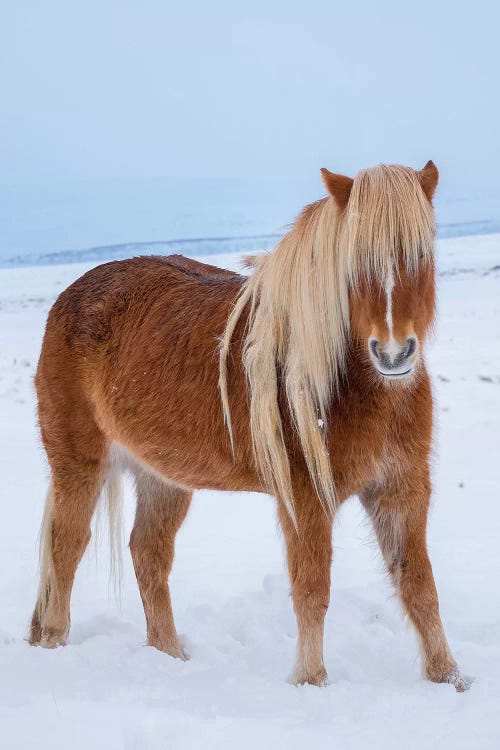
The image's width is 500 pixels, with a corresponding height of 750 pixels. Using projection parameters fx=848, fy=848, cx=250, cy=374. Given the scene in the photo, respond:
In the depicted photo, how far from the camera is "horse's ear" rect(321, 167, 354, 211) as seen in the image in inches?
113

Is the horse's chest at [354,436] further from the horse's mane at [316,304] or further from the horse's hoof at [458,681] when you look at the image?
the horse's hoof at [458,681]

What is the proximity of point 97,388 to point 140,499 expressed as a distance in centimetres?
73

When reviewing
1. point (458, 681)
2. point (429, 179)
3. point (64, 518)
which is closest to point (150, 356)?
point (64, 518)

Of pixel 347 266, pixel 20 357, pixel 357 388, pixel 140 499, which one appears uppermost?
pixel 347 266

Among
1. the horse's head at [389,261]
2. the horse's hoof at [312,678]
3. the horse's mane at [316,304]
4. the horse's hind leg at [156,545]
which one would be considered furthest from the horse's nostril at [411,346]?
the horse's hind leg at [156,545]

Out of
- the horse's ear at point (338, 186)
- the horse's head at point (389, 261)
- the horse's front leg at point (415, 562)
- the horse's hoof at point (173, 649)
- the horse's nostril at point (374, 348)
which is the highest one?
the horse's ear at point (338, 186)

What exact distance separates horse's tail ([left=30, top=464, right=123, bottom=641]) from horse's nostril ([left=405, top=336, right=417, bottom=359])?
183cm

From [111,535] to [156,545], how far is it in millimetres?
244

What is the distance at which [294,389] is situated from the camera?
2998mm

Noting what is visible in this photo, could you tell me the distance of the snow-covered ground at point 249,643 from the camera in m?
2.63

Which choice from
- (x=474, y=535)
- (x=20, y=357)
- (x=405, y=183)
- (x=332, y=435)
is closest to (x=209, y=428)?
(x=332, y=435)

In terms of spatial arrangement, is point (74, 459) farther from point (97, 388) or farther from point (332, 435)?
point (332, 435)

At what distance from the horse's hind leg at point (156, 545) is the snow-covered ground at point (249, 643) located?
0.17m

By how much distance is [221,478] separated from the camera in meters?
3.31
